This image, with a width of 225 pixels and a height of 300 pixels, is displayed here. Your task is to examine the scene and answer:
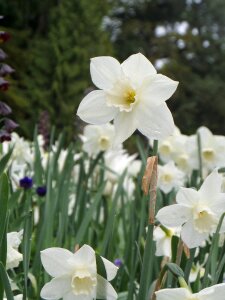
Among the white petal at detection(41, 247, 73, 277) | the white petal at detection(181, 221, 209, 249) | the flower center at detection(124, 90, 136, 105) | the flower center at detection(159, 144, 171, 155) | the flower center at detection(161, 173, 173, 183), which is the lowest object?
the white petal at detection(41, 247, 73, 277)

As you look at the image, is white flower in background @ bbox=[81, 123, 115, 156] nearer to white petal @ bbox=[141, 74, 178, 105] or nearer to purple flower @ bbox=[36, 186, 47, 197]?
purple flower @ bbox=[36, 186, 47, 197]

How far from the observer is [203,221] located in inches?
34.7

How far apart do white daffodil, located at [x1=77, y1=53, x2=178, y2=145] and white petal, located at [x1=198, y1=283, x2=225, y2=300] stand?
19cm

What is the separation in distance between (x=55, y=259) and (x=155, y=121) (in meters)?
0.21

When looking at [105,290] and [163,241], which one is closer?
[105,290]

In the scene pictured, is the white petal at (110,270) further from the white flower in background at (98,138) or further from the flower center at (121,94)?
the white flower in background at (98,138)

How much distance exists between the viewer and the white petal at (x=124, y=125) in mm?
792

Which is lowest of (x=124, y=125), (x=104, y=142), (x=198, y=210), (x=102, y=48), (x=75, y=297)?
(x=75, y=297)

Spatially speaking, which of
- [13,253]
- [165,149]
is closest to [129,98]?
[13,253]

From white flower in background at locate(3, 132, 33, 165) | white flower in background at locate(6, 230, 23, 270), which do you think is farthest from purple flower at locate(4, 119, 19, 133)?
white flower in background at locate(3, 132, 33, 165)

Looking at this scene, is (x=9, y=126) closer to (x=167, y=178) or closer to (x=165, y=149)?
(x=167, y=178)

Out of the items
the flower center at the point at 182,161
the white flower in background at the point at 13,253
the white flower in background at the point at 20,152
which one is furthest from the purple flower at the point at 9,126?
the flower center at the point at 182,161

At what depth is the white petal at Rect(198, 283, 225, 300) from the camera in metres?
0.72

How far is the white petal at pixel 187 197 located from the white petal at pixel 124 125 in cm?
13
